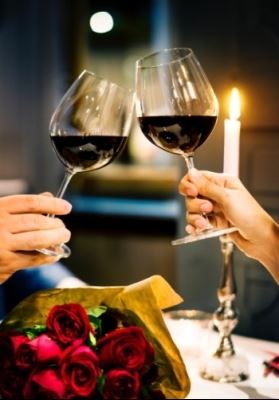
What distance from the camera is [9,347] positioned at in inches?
27.7

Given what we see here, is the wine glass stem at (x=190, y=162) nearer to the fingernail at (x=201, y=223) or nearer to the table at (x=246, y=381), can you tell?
the fingernail at (x=201, y=223)

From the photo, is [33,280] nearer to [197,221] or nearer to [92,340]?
[197,221]

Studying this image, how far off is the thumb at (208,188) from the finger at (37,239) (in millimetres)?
224

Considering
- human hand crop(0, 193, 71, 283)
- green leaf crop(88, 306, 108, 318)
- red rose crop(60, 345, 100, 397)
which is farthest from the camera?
human hand crop(0, 193, 71, 283)

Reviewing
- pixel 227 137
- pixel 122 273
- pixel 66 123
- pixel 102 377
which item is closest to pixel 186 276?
pixel 227 137

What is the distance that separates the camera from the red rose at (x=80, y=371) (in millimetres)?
669

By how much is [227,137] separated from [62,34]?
9.78ft

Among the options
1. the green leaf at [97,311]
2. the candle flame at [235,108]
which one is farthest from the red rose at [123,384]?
the candle flame at [235,108]

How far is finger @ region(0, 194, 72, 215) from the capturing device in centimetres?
88

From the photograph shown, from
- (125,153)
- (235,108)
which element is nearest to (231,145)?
(235,108)

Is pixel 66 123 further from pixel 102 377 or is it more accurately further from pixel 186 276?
pixel 186 276

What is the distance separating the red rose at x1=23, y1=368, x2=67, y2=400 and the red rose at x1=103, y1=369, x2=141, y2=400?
0.05 meters

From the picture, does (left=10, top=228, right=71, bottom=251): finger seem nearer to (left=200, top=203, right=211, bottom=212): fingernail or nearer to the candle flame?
(left=200, top=203, right=211, bottom=212): fingernail

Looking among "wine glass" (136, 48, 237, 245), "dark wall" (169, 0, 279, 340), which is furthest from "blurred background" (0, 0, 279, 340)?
"wine glass" (136, 48, 237, 245)
